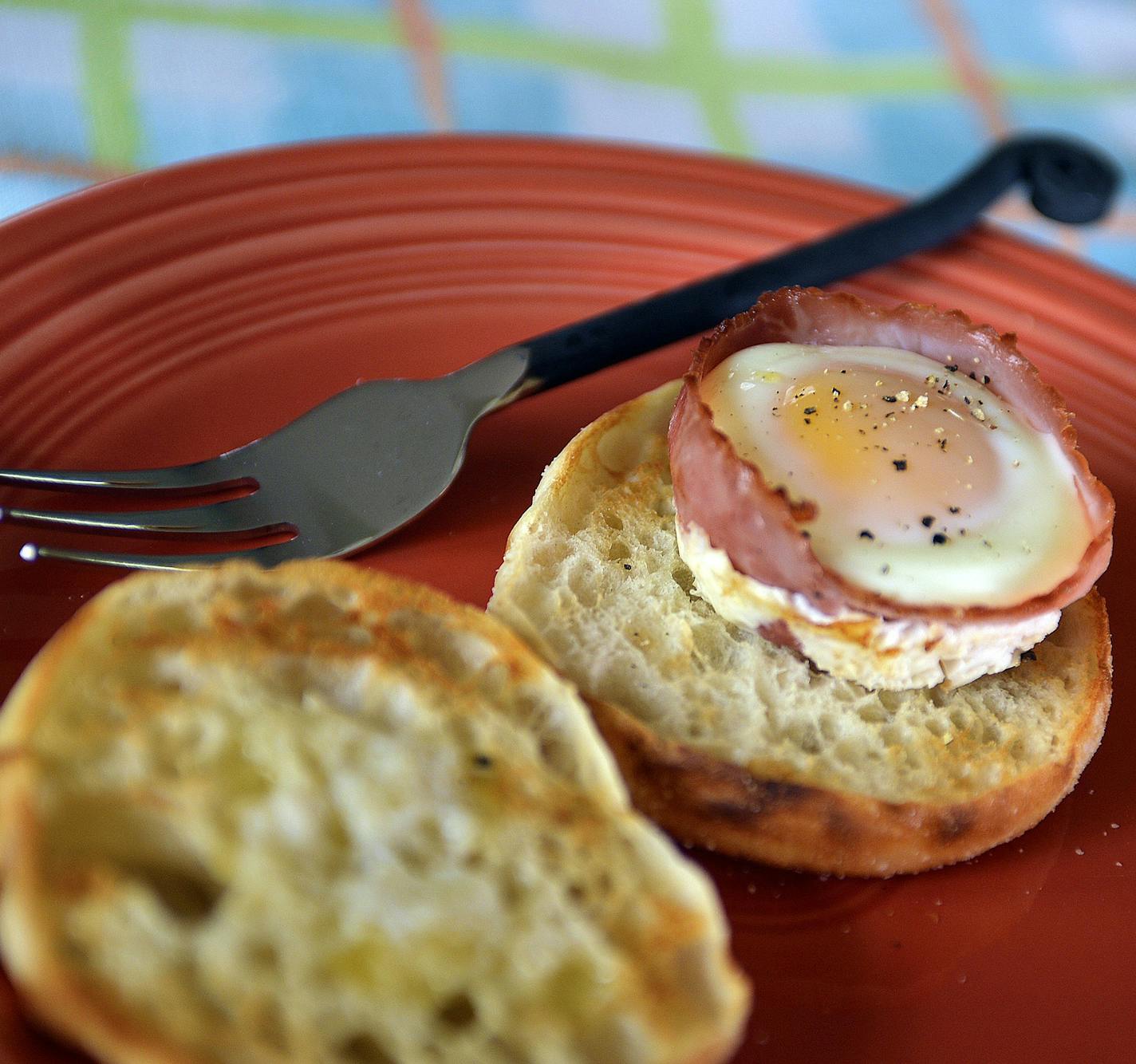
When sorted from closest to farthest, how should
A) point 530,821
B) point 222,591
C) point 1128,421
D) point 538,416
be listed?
point 530,821 < point 222,591 < point 538,416 < point 1128,421

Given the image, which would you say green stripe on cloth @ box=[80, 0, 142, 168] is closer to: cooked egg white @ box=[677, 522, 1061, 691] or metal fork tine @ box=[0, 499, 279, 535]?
metal fork tine @ box=[0, 499, 279, 535]

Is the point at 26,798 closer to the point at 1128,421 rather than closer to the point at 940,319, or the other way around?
the point at 940,319

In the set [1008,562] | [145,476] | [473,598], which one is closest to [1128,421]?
[1008,562]

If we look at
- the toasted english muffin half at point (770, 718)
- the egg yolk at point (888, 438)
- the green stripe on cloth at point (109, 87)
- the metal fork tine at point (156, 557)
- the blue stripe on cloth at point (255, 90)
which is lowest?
the toasted english muffin half at point (770, 718)

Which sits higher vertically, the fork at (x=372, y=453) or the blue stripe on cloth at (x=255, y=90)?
the blue stripe on cloth at (x=255, y=90)

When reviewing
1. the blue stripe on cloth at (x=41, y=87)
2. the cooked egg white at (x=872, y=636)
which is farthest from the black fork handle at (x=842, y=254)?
the blue stripe on cloth at (x=41, y=87)

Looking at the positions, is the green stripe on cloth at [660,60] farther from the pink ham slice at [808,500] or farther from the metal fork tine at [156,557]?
the metal fork tine at [156,557]
